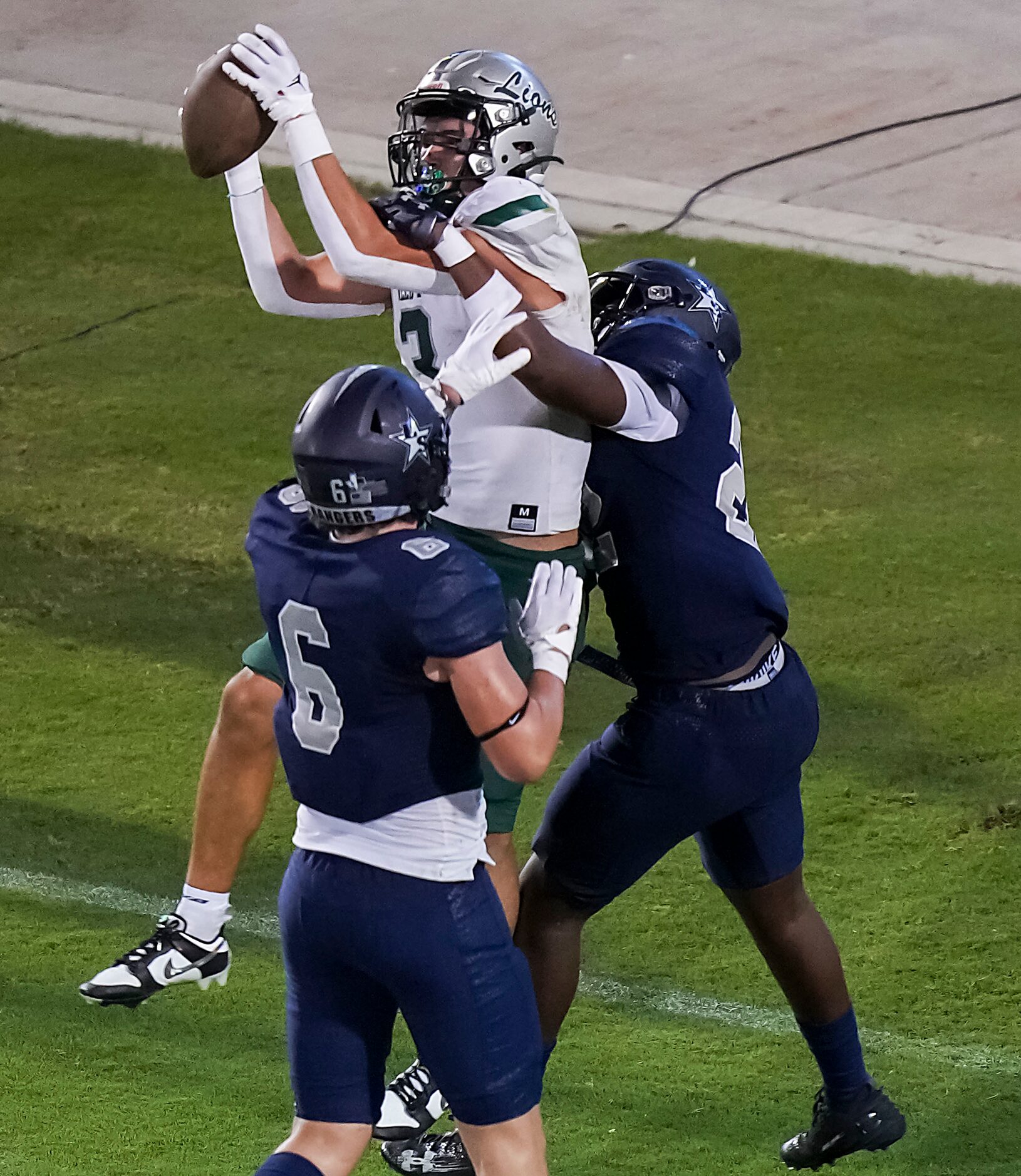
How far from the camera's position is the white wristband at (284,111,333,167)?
12.5 ft

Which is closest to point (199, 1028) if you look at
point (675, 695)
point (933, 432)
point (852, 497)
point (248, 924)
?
point (248, 924)

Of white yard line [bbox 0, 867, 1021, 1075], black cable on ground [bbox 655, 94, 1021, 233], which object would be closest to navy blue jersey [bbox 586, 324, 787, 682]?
white yard line [bbox 0, 867, 1021, 1075]

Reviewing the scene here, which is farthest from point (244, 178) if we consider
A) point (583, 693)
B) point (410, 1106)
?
point (583, 693)

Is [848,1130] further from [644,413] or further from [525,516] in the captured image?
[644,413]

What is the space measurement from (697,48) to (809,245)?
3.55 m

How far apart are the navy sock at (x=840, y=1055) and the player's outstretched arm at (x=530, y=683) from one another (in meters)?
1.25

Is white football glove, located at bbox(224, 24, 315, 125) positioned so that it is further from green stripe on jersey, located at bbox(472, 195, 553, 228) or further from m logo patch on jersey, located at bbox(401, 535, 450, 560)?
m logo patch on jersey, located at bbox(401, 535, 450, 560)

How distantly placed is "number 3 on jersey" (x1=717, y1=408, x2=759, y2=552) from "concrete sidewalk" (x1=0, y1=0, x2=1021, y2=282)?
6666 millimetres

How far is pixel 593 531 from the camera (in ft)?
13.4

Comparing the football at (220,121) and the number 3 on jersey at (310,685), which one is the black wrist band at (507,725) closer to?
the number 3 on jersey at (310,685)

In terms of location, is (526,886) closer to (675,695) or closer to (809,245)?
(675,695)

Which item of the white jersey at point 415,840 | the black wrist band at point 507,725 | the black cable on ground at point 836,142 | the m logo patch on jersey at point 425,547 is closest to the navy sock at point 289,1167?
the white jersey at point 415,840

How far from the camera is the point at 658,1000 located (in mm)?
5164

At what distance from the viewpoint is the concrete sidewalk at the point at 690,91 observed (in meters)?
11.1
